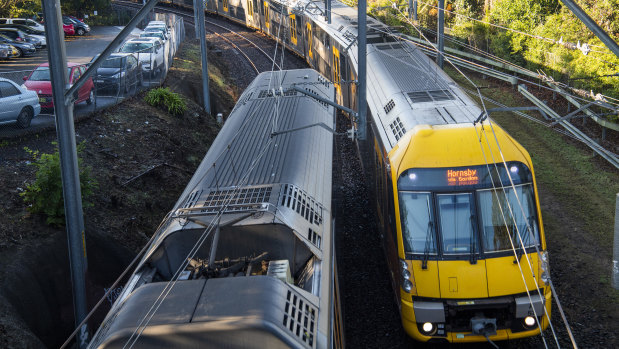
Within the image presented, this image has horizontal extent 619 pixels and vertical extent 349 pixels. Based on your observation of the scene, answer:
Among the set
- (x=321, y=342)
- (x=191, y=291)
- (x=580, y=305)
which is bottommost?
(x=580, y=305)

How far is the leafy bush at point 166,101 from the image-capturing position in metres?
19.9

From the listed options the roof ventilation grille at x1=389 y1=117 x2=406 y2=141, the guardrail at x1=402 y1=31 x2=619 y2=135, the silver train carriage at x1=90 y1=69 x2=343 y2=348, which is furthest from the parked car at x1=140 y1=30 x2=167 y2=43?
the roof ventilation grille at x1=389 y1=117 x2=406 y2=141

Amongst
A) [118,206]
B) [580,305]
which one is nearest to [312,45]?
[118,206]

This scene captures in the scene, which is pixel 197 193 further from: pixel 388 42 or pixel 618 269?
pixel 388 42

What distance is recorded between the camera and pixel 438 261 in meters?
9.10

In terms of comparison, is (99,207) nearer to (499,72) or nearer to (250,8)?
(499,72)

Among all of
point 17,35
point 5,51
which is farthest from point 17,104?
point 17,35

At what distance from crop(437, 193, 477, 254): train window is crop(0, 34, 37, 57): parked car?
29.6 m

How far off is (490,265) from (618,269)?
9.87 ft

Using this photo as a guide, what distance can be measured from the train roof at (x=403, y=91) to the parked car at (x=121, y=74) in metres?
7.00

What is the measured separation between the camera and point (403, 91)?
40.2 ft

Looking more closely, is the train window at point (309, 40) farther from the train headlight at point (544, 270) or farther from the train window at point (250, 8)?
the train headlight at point (544, 270)

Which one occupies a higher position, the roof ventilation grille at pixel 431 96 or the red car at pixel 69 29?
the roof ventilation grille at pixel 431 96

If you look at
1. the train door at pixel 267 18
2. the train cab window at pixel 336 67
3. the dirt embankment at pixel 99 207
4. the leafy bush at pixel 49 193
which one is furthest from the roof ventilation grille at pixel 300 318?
the train door at pixel 267 18
